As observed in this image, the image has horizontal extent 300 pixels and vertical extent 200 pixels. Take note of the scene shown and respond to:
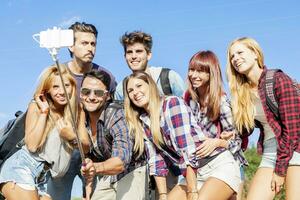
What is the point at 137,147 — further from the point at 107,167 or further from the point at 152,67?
the point at 152,67

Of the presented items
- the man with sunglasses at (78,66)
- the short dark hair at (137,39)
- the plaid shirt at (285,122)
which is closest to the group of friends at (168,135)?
the plaid shirt at (285,122)

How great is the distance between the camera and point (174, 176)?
24.7 feet

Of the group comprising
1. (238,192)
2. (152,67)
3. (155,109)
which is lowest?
(238,192)

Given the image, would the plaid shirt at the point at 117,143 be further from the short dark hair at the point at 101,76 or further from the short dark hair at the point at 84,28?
the short dark hair at the point at 84,28

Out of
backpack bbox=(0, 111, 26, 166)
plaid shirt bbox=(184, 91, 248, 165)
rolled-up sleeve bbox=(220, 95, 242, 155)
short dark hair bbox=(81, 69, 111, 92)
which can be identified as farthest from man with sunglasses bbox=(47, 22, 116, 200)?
rolled-up sleeve bbox=(220, 95, 242, 155)

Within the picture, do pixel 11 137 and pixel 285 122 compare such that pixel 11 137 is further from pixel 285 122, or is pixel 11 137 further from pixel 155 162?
pixel 285 122

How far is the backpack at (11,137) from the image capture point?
7672mm

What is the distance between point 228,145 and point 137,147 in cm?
109

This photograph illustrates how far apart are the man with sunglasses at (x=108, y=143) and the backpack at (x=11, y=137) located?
85cm

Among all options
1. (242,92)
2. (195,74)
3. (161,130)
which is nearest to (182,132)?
(161,130)

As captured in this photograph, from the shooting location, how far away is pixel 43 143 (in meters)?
7.35

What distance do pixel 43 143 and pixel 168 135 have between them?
5.11ft

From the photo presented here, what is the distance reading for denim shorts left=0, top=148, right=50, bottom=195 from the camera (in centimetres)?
725

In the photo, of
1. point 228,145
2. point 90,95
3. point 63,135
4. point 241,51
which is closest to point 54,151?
point 63,135
